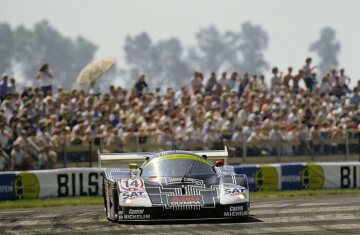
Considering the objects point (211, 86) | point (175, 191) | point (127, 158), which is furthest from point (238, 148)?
point (175, 191)

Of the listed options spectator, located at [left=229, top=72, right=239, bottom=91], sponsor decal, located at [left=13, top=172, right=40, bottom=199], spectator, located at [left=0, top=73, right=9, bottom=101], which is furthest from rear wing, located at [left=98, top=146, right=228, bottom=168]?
spectator, located at [left=229, top=72, right=239, bottom=91]

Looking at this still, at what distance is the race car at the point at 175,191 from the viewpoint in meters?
15.8

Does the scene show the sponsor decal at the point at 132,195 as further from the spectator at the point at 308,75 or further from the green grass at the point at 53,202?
the spectator at the point at 308,75

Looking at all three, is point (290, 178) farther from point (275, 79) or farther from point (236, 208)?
point (236, 208)

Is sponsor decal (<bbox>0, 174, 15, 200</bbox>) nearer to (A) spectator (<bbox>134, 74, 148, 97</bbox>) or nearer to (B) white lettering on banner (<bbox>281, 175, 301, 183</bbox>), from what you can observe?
(B) white lettering on banner (<bbox>281, 175, 301, 183</bbox>)

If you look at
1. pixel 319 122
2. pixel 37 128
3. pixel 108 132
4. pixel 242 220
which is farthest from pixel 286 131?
pixel 242 220

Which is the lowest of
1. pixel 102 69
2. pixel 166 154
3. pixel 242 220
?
pixel 242 220

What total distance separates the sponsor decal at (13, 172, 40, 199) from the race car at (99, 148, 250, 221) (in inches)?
247

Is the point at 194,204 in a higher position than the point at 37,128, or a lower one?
lower

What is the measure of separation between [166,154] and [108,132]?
28.7 feet

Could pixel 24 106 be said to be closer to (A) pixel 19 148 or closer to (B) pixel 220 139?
(A) pixel 19 148

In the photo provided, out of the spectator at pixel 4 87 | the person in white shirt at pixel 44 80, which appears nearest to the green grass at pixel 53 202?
the spectator at pixel 4 87

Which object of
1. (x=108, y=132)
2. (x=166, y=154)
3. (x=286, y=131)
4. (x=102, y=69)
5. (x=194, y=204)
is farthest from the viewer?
(x=102, y=69)

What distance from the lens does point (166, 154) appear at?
712 inches
